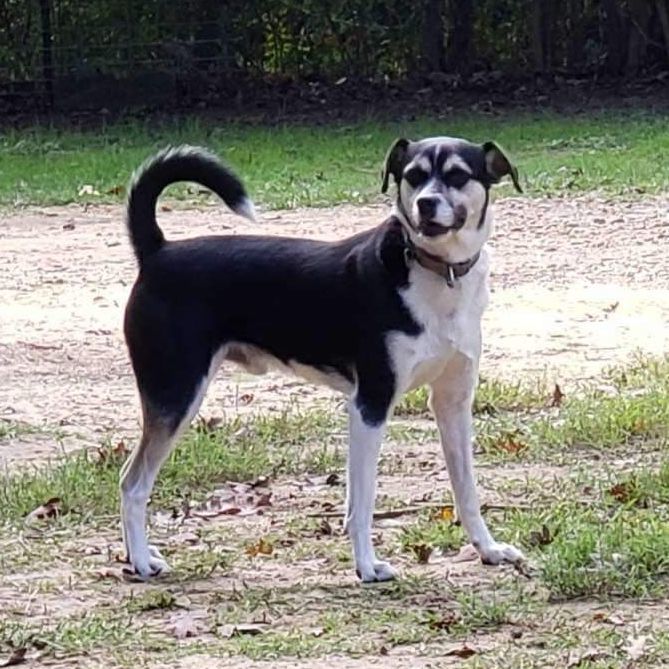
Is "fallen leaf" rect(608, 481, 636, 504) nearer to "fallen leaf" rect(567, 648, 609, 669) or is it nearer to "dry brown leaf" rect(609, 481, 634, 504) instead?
"dry brown leaf" rect(609, 481, 634, 504)

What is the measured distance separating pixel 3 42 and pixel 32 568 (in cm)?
1603

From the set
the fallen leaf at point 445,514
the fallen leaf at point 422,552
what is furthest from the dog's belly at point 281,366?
the fallen leaf at point 445,514

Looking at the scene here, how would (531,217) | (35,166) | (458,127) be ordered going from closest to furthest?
1. (531,217)
2. (35,166)
3. (458,127)

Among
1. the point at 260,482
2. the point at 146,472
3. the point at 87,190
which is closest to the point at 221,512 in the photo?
the point at 260,482

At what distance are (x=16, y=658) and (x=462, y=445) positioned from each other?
5.72ft

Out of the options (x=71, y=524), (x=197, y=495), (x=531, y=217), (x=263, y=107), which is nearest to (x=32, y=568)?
(x=71, y=524)

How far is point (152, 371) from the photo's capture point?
5973 millimetres

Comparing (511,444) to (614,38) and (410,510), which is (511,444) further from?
(614,38)

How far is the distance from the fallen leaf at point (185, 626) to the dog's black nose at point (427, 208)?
1370 millimetres

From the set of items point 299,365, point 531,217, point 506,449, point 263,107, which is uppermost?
point 299,365

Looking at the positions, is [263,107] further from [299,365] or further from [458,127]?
[299,365]

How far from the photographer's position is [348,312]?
5.81 m

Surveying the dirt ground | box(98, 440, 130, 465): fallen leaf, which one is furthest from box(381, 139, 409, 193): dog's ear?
the dirt ground

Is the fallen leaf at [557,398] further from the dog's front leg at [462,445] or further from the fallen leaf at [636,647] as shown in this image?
the fallen leaf at [636,647]
